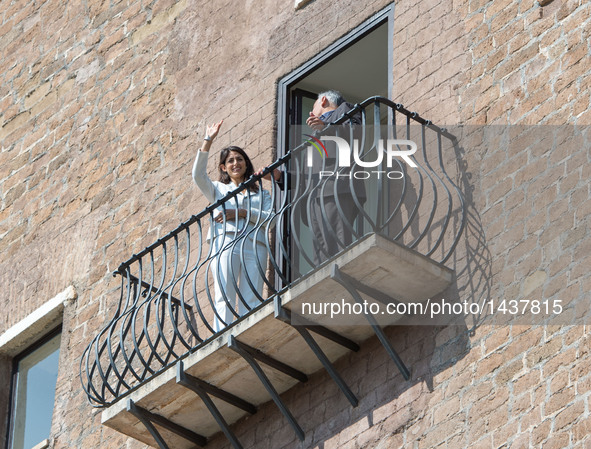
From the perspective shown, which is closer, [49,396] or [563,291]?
[563,291]

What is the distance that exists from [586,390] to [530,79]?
207 centimetres

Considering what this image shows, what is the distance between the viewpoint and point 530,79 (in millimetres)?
9344

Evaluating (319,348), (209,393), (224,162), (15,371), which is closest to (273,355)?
(319,348)

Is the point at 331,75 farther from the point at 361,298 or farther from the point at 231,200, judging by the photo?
the point at 361,298

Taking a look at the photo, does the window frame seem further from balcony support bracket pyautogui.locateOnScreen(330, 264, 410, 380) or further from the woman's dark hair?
balcony support bracket pyautogui.locateOnScreen(330, 264, 410, 380)

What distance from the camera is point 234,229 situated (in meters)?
10.1

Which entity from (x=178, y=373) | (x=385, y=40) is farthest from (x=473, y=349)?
(x=385, y=40)

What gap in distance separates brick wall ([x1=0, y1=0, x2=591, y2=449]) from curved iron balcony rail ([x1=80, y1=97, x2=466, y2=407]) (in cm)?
18

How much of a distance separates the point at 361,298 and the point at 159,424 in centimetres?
171

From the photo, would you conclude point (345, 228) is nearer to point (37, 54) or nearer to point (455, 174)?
point (455, 174)

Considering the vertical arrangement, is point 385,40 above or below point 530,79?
above

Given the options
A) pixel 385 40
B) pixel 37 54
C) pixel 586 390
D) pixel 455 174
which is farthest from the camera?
pixel 37 54

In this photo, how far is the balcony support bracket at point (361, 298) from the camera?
891 centimetres

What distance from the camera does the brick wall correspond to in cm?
862
